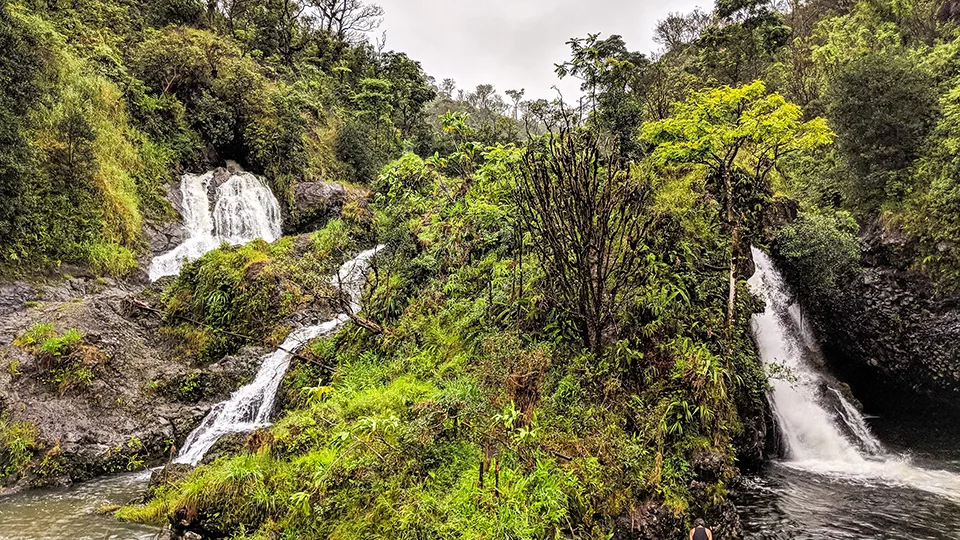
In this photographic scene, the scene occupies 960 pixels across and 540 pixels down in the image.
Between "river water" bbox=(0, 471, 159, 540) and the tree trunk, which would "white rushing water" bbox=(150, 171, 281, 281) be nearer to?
"river water" bbox=(0, 471, 159, 540)

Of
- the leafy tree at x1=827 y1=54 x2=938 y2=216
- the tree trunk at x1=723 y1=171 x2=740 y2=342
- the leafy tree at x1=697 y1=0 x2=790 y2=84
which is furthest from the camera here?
the leafy tree at x1=697 y1=0 x2=790 y2=84

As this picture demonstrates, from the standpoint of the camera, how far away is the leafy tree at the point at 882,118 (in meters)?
13.3

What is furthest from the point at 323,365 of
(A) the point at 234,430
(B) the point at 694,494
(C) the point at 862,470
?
(C) the point at 862,470

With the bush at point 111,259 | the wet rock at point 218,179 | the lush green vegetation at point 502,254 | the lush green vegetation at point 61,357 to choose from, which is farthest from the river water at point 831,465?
the wet rock at point 218,179

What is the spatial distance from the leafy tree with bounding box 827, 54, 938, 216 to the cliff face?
151 cm

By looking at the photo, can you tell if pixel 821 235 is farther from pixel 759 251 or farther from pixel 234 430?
pixel 234 430

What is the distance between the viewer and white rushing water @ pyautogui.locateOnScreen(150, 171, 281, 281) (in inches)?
679

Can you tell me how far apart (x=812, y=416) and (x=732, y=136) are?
7.70 meters

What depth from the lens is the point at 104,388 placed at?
10367 mm

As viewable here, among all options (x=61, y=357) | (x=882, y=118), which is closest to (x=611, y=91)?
(x=882, y=118)

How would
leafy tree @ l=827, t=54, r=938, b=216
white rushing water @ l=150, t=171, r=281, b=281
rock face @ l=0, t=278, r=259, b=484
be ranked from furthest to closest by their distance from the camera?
white rushing water @ l=150, t=171, r=281, b=281 → leafy tree @ l=827, t=54, r=938, b=216 → rock face @ l=0, t=278, r=259, b=484

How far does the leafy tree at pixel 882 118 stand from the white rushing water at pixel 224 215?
67.8 feet

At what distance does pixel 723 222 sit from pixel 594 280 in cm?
377

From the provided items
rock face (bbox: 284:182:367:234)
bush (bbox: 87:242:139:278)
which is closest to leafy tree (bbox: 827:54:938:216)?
rock face (bbox: 284:182:367:234)
